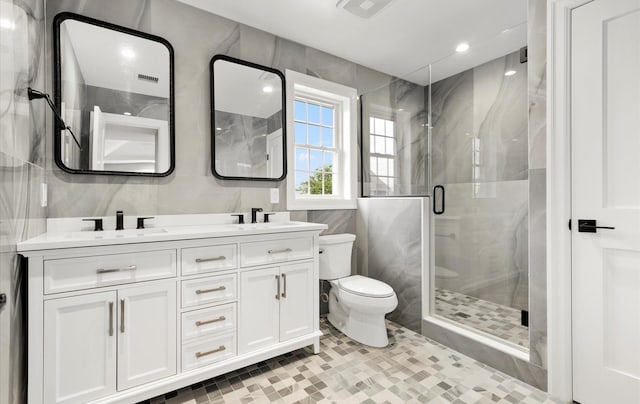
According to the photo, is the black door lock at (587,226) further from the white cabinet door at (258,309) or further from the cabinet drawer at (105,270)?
the cabinet drawer at (105,270)

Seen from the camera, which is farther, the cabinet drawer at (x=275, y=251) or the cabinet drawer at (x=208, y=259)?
the cabinet drawer at (x=275, y=251)

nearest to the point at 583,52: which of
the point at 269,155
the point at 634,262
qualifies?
the point at 634,262

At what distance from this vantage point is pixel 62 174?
1722 millimetres

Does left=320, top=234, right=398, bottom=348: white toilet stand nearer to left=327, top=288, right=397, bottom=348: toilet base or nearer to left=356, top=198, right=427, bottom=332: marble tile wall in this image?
left=327, top=288, right=397, bottom=348: toilet base

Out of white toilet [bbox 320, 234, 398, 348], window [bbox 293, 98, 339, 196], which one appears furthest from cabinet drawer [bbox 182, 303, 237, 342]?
window [bbox 293, 98, 339, 196]

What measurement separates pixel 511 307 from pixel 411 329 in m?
0.76

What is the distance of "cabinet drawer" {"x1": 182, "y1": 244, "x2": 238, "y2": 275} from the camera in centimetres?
162

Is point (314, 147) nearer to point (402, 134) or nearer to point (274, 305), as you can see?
point (402, 134)

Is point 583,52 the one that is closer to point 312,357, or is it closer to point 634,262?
point 634,262

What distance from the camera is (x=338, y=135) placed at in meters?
3.03

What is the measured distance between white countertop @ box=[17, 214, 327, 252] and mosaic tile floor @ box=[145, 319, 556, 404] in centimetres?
89

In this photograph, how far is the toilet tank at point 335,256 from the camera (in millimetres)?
2504

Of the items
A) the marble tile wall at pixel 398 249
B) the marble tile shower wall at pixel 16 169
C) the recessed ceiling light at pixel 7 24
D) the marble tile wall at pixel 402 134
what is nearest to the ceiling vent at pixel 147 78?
the marble tile shower wall at pixel 16 169

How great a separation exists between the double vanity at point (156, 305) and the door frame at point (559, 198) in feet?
4.63
